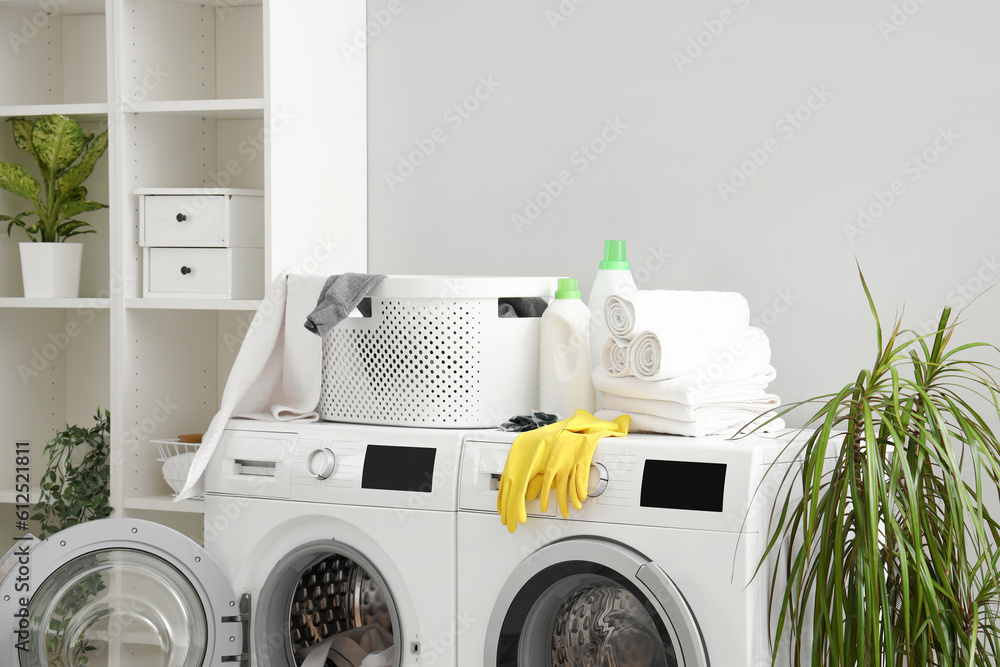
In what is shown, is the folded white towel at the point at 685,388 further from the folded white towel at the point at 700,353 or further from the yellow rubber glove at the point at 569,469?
the yellow rubber glove at the point at 569,469

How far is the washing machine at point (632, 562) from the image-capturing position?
1.66 m

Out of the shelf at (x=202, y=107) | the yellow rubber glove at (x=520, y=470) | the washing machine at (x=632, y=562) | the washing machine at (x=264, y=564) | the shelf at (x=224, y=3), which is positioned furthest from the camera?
the shelf at (x=224, y=3)

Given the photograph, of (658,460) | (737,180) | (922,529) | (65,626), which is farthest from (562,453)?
(65,626)

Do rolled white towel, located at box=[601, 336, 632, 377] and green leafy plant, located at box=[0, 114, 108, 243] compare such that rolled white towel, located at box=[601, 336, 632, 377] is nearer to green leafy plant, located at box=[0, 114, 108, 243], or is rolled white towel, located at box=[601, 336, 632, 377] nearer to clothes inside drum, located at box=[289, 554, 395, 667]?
clothes inside drum, located at box=[289, 554, 395, 667]

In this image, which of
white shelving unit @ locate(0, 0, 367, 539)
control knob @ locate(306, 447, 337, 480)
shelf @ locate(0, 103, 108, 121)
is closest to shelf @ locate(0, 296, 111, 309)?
white shelving unit @ locate(0, 0, 367, 539)

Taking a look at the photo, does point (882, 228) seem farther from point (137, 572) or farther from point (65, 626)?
point (65, 626)

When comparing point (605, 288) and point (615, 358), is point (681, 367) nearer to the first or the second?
point (615, 358)

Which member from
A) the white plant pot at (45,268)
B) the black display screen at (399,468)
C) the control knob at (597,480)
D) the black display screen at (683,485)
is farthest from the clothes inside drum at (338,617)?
the white plant pot at (45,268)

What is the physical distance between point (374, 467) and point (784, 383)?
932 mm

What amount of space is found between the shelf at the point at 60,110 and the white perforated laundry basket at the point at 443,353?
86 cm

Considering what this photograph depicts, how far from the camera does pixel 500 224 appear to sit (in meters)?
2.44

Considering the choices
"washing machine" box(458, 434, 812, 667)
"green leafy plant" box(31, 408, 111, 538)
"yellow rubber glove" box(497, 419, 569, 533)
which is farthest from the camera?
"green leafy plant" box(31, 408, 111, 538)

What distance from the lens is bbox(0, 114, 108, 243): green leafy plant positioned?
2.39 m

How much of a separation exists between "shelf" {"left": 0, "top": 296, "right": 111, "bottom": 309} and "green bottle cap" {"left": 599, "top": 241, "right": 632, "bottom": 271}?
3.85 feet
